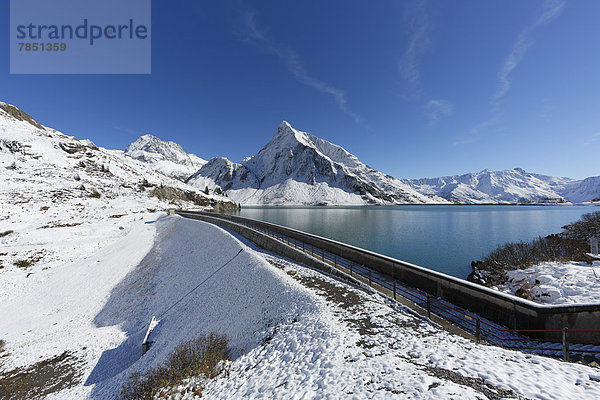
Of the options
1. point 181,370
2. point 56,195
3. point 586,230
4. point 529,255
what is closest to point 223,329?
point 181,370

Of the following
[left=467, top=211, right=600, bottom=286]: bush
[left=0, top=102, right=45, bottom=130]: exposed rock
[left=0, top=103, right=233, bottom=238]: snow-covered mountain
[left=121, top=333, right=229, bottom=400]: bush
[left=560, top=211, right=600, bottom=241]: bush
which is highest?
[left=0, top=102, right=45, bottom=130]: exposed rock

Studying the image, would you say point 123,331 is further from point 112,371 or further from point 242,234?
point 242,234

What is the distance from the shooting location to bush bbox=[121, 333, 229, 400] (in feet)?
24.4

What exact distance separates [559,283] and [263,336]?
51.4 feet

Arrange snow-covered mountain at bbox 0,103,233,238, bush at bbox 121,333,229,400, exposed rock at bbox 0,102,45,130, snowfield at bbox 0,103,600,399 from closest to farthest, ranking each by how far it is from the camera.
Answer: snowfield at bbox 0,103,600,399 → bush at bbox 121,333,229,400 → snow-covered mountain at bbox 0,103,233,238 → exposed rock at bbox 0,102,45,130

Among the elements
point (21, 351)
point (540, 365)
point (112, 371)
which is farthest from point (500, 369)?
point (21, 351)

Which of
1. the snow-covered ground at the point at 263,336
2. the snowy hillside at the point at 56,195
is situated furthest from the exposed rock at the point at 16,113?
the snow-covered ground at the point at 263,336

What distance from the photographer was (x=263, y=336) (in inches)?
360

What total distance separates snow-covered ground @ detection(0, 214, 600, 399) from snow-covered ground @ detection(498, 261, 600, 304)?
7.43 meters

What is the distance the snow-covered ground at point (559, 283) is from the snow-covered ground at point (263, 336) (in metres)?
7.43

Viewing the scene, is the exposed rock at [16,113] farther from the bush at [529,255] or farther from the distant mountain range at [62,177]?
the bush at [529,255]

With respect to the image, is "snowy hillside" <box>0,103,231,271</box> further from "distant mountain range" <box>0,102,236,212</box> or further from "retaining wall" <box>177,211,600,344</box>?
"retaining wall" <box>177,211,600,344</box>

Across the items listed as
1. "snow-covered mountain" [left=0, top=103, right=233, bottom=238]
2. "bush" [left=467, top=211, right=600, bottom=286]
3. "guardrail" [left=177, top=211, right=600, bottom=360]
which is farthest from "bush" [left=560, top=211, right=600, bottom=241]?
"snow-covered mountain" [left=0, top=103, right=233, bottom=238]

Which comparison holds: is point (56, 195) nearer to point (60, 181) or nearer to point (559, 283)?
point (60, 181)
